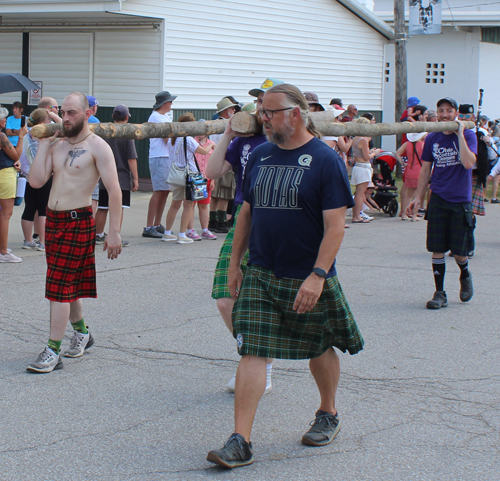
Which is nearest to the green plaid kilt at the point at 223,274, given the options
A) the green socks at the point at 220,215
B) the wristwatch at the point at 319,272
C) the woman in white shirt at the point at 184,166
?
the wristwatch at the point at 319,272

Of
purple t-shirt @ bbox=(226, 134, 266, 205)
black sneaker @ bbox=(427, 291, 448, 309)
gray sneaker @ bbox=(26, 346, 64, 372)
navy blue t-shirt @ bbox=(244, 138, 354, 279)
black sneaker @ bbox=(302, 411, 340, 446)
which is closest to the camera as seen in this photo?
navy blue t-shirt @ bbox=(244, 138, 354, 279)

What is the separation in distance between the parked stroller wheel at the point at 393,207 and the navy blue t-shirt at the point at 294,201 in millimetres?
10801

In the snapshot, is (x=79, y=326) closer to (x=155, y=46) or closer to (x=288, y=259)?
(x=288, y=259)

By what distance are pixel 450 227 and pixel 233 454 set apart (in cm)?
435

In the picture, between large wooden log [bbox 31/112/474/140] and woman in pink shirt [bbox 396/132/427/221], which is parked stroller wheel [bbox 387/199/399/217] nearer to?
woman in pink shirt [bbox 396/132/427/221]

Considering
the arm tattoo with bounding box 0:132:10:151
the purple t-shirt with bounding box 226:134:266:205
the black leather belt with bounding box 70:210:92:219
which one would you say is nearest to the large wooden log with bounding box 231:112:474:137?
the purple t-shirt with bounding box 226:134:266:205

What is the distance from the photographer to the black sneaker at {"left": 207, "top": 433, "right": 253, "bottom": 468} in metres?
3.56

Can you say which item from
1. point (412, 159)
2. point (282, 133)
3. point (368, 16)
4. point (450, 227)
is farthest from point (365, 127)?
point (368, 16)

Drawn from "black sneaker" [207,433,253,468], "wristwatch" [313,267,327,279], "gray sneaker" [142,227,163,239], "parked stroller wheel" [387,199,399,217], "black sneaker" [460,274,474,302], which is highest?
"parked stroller wheel" [387,199,399,217]

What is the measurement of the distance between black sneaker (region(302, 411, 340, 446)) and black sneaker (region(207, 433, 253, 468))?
44 cm

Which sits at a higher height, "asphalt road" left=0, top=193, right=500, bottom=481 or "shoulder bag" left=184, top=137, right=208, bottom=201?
"shoulder bag" left=184, top=137, right=208, bottom=201

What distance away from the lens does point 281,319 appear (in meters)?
3.82

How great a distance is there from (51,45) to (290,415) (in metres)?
14.6

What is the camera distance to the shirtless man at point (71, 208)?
16.8 feet
